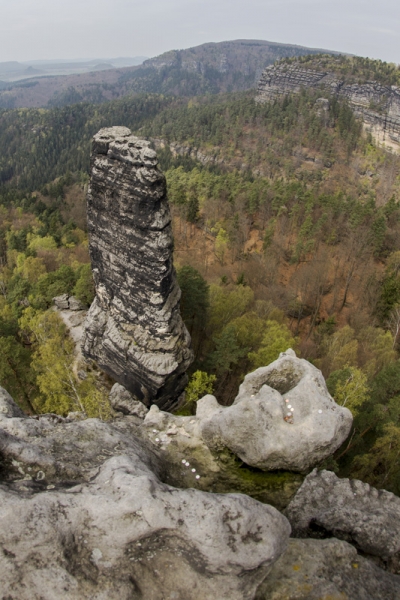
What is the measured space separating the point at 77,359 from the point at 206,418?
60.4 ft

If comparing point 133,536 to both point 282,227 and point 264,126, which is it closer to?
point 282,227

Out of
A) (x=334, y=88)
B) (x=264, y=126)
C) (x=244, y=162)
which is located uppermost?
(x=334, y=88)

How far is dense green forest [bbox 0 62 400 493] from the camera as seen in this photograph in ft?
79.7

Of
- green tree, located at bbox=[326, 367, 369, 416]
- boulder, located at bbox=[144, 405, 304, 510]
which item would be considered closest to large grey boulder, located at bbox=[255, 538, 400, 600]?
boulder, located at bbox=[144, 405, 304, 510]

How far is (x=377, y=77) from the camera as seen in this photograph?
452 ft

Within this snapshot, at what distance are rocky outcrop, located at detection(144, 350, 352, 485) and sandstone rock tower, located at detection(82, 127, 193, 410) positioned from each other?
9727mm

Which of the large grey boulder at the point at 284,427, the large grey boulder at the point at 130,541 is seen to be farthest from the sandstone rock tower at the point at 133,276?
the large grey boulder at the point at 130,541

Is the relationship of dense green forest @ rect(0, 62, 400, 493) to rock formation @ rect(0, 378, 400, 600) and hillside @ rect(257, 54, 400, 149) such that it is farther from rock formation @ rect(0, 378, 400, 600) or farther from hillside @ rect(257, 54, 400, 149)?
hillside @ rect(257, 54, 400, 149)

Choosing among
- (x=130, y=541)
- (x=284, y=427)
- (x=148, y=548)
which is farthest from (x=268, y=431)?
(x=130, y=541)

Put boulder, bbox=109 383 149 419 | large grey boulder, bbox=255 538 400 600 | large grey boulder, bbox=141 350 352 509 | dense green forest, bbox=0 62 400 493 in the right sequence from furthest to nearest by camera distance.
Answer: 1. dense green forest, bbox=0 62 400 493
2. boulder, bbox=109 383 149 419
3. large grey boulder, bbox=141 350 352 509
4. large grey boulder, bbox=255 538 400 600

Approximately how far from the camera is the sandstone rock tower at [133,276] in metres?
18.7

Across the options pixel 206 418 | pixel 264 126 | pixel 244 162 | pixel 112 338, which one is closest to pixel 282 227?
pixel 112 338

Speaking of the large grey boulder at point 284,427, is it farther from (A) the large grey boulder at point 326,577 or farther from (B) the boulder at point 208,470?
(A) the large grey boulder at point 326,577

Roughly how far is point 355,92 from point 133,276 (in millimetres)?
148291
